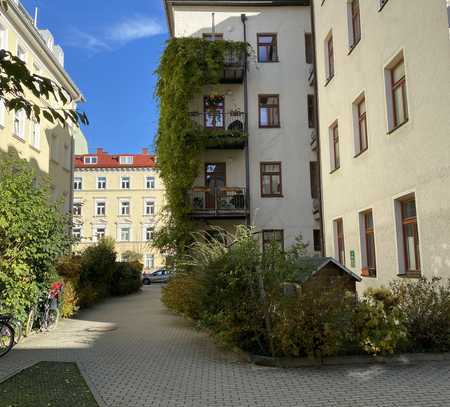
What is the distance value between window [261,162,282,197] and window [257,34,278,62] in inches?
208

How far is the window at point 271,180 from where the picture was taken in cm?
2328

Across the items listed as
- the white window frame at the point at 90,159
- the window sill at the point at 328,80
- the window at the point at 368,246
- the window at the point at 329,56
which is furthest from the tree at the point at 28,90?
the white window frame at the point at 90,159

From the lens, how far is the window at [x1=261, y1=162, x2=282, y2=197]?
2328 centimetres

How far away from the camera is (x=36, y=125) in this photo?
23859 millimetres

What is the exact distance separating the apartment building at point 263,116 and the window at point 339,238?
583 cm

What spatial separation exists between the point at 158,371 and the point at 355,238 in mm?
8240

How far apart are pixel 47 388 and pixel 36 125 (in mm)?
19410

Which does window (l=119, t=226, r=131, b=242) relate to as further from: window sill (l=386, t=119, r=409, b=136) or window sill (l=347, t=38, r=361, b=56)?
window sill (l=386, t=119, r=409, b=136)

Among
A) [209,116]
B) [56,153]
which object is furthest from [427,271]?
[56,153]

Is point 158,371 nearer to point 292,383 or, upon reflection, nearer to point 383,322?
point 292,383

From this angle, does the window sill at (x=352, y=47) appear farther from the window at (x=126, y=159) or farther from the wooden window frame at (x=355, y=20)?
the window at (x=126, y=159)

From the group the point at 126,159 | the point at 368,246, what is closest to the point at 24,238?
the point at 368,246

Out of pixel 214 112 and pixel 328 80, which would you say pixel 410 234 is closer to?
pixel 328 80

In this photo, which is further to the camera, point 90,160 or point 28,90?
point 90,160
